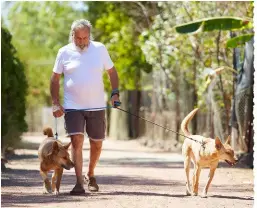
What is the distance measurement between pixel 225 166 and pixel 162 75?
35.9 ft

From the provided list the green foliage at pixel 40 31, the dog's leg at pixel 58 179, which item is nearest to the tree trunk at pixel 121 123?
the green foliage at pixel 40 31

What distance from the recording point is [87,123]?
41.0 ft

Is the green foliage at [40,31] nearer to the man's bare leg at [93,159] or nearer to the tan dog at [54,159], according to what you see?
the man's bare leg at [93,159]

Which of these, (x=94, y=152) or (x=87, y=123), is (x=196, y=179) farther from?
(x=87, y=123)

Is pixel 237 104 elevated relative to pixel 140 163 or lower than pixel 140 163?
elevated

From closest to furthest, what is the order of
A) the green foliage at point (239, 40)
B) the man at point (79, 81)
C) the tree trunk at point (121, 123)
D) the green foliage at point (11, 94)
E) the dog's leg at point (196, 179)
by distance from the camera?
the dog's leg at point (196, 179), the man at point (79, 81), the green foliage at point (239, 40), the green foliage at point (11, 94), the tree trunk at point (121, 123)

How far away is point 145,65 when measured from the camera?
108ft

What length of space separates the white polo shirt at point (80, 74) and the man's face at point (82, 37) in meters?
0.08

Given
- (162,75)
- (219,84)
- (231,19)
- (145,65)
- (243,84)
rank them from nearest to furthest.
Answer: (231,19)
(243,84)
(219,84)
(162,75)
(145,65)

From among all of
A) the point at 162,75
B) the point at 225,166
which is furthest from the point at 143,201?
the point at 162,75

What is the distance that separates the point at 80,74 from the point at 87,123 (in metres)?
0.70

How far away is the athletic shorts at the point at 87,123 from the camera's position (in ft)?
40.0

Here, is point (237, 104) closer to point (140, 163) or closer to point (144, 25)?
point (140, 163)

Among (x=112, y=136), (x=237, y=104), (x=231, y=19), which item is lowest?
(x=112, y=136)
